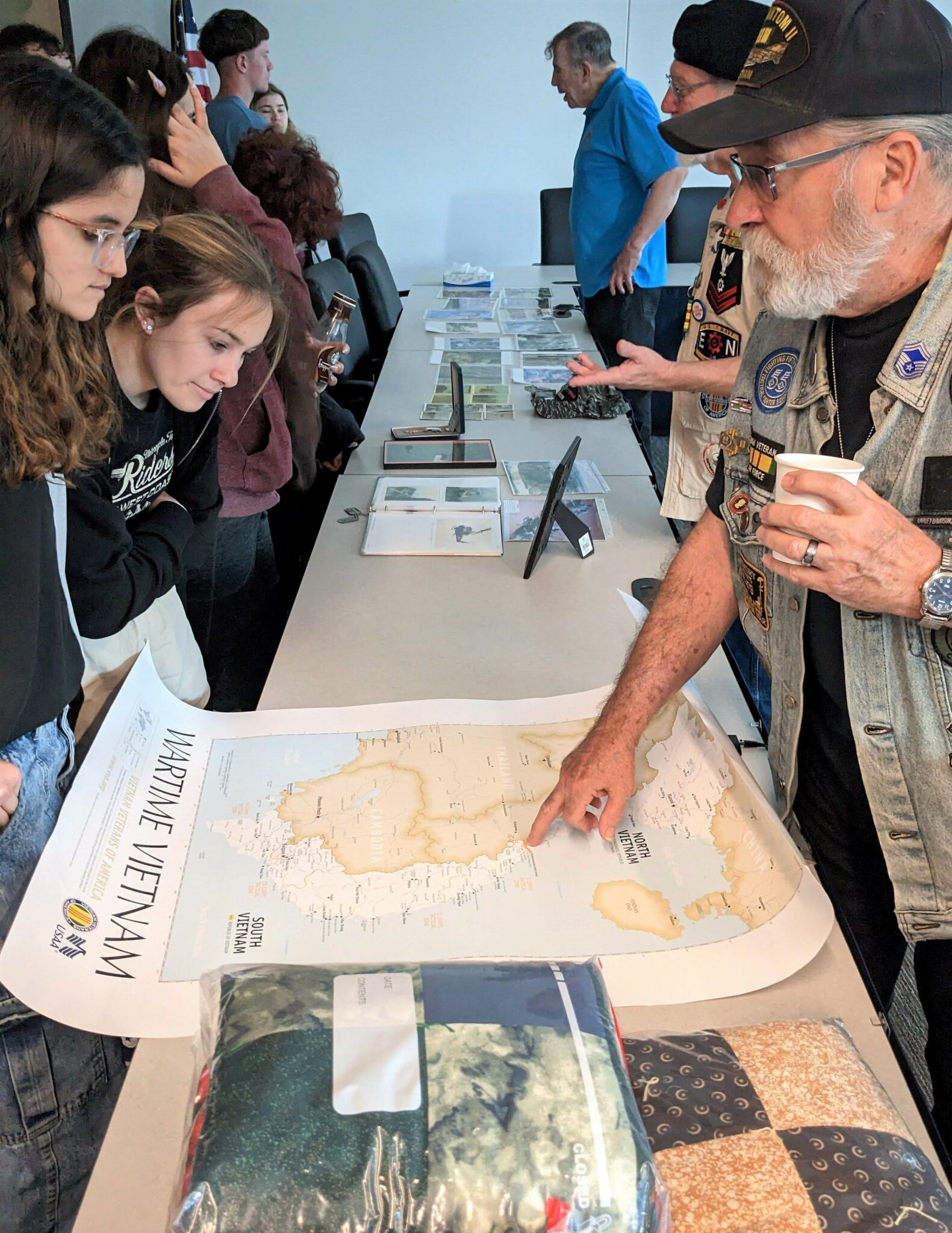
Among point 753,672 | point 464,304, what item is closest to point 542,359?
point 464,304

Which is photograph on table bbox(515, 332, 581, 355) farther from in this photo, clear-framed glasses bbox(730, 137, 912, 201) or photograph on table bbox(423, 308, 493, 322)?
clear-framed glasses bbox(730, 137, 912, 201)

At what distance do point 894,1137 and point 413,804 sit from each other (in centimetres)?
58

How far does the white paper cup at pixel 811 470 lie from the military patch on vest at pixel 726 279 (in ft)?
3.22

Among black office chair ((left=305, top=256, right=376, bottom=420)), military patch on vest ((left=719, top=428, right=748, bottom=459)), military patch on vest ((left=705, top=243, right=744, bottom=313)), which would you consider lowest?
black office chair ((left=305, top=256, right=376, bottom=420))

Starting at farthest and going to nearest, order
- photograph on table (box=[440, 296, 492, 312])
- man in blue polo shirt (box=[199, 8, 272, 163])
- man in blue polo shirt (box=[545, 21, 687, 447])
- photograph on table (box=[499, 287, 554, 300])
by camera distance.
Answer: photograph on table (box=[499, 287, 554, 300]) < photograph on table (box=[440, 296, 492, 312]) < man in blue polo shirt (box=[545, 21, 687, 447]) < man in blue polo shirt (box=[199, 8, 272, 163])

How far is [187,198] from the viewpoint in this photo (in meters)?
1.75

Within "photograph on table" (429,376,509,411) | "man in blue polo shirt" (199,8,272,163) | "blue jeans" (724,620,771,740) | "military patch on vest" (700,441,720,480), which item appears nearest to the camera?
"blue jeans" (724,620,771,740)

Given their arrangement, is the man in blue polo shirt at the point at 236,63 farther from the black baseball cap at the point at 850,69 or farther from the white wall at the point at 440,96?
the black baseball cap at the point at 850,69

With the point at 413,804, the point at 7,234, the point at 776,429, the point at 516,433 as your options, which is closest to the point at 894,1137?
the point at 413,804

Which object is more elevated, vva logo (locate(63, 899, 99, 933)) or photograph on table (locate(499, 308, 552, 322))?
vva logo (locate(63, 899, 99, 933))

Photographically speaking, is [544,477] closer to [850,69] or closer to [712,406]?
[712,406]

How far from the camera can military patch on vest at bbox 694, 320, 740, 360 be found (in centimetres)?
175

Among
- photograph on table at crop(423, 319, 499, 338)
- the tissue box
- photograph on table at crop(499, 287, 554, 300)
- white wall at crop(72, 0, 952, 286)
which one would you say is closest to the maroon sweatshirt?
photograph on table at crop(423, 319, 499, 338)

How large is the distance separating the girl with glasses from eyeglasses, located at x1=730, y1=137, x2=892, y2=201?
2.29 ft
